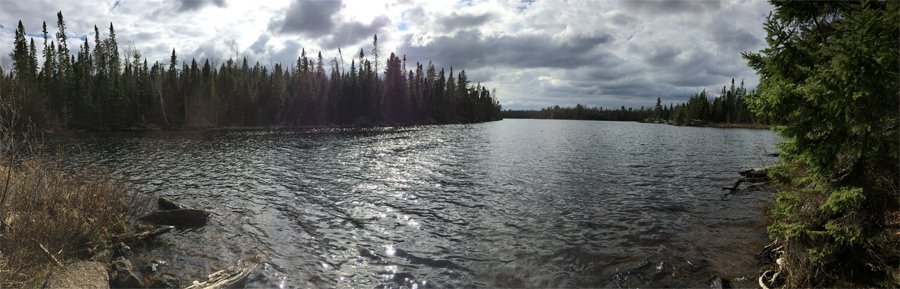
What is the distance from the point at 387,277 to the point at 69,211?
27.0ft

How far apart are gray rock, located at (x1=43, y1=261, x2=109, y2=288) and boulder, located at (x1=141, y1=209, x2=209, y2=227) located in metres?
5.56

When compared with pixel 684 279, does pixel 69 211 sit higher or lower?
higher

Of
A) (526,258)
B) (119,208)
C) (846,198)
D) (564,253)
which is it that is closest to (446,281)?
(526,258)

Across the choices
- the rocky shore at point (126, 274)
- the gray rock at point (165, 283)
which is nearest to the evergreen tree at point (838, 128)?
the rocky shore at point (126, 274)

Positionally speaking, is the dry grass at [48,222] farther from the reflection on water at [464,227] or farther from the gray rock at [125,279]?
the reflection on water at [464,227]

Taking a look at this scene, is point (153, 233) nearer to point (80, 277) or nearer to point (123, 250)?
point (123, 250)

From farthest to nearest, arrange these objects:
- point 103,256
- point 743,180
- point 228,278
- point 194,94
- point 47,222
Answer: point 194,94, point 743,180, point 103,256, point 228,278, point 47,222

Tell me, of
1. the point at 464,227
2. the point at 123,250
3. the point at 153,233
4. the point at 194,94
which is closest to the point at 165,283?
the point at 123,250

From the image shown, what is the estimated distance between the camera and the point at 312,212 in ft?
51.9

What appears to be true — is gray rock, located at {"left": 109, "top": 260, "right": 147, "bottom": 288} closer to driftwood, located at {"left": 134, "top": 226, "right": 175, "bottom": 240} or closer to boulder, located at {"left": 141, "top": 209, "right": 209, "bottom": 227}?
driftwood, located at {"left": 134, "top": 226, "right": 175, "bottom": 240}

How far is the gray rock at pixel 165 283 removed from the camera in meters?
8.98

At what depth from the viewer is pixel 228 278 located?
361 inches

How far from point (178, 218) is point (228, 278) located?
21.0 feet

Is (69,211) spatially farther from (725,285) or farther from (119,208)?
(725,285)
